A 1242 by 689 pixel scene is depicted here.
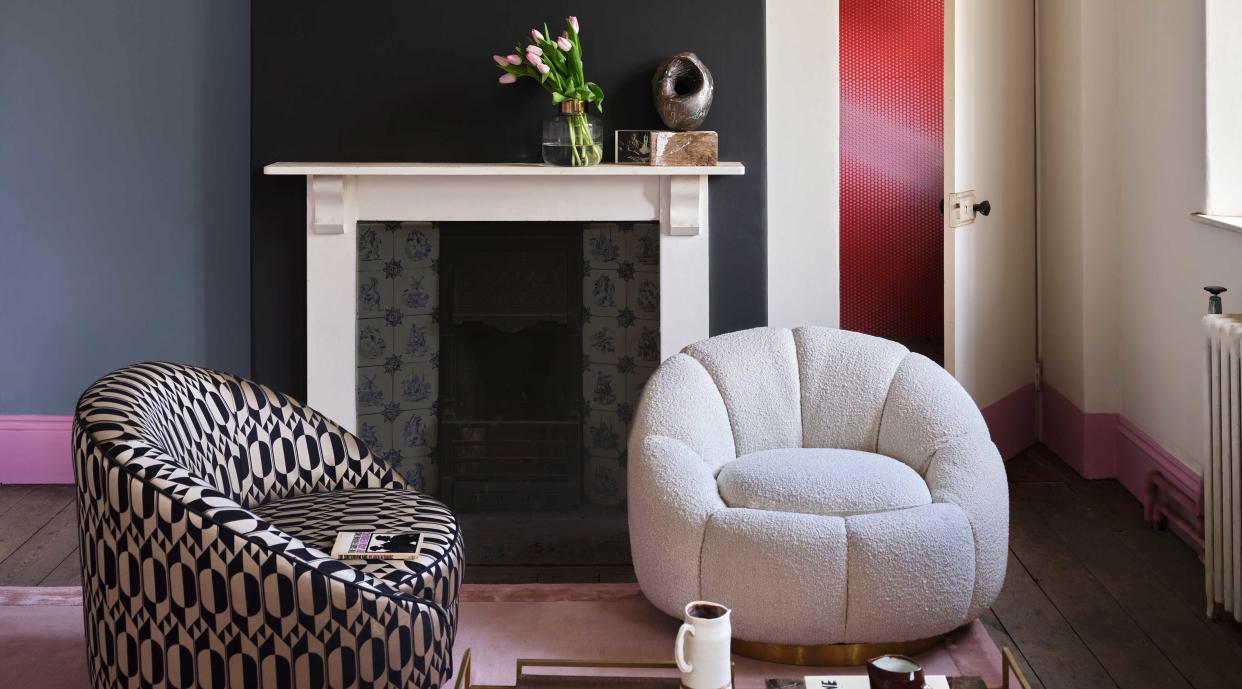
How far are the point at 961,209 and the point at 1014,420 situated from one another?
0.92m

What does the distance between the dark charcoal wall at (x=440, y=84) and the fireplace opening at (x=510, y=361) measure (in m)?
0.27

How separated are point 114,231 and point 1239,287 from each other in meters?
3.58

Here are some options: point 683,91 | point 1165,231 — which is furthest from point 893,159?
point 683,91

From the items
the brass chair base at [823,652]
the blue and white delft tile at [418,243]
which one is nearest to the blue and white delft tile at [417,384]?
the blue and white delft tile at [418,243]

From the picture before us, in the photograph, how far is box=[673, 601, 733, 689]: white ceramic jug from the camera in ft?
6.38

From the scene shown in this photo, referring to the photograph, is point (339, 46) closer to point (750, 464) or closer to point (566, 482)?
point (566, 482)

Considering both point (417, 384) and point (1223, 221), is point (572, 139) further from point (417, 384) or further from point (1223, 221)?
point (1223, 221)

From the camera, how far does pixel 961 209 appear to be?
443 centimetres

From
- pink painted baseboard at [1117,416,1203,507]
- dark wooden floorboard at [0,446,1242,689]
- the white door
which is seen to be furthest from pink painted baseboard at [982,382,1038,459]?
pink painted baseboard at [1117,416,1203,507]

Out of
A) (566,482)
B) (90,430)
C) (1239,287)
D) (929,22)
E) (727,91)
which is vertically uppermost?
(929,22)

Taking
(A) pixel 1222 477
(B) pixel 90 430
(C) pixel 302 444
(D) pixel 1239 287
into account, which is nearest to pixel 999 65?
(D) pixel 1239 287

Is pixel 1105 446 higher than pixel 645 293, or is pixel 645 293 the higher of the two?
pixel 645 293

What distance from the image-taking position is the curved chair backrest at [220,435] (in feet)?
7.89

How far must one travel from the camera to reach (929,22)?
21.3 feet
